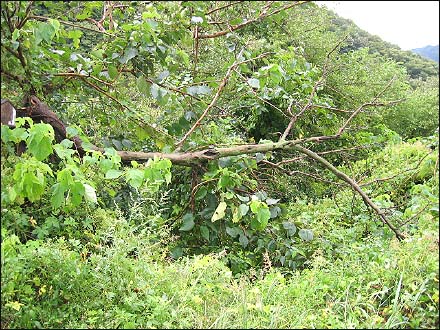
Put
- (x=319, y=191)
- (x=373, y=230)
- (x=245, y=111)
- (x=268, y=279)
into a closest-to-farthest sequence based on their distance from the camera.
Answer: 1. (x=268, y=279)
2. (x=373, y=230)
3. (x=319, y=191)
4. (x=245, y=111)

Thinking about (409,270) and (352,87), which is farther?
(352,87)

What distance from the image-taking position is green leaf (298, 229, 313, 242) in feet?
11.0

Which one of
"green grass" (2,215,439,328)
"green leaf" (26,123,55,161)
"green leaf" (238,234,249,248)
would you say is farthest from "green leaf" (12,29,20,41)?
"green leaf" (238,234,249,248)

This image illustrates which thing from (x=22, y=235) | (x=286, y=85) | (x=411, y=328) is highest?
(x=286, y=85)

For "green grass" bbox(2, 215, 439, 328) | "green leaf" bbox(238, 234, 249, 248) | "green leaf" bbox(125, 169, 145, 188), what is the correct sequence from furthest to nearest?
"green leaf" bbox(238, 234, 249, 248) < "green leaf" bbox(125, 169, 145, 188) < "green grass" bbox(2, 215, 439, 328)

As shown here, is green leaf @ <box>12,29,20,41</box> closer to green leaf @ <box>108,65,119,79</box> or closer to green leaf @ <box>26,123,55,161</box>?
green leaf @ <box>26,123,55,161</box>

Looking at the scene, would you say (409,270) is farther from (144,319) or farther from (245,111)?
(245,111)

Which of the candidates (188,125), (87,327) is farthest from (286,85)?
(87,327)

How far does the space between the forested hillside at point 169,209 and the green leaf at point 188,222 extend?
0.5 inches

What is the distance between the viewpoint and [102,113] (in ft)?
12.7

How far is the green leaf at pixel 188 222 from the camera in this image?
11.0 feet

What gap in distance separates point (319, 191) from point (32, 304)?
3706 millimetres

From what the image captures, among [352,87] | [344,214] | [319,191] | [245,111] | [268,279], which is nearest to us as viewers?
[268,279]

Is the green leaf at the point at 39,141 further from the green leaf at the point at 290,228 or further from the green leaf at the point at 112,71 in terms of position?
the green leaf at the point at 290,228
